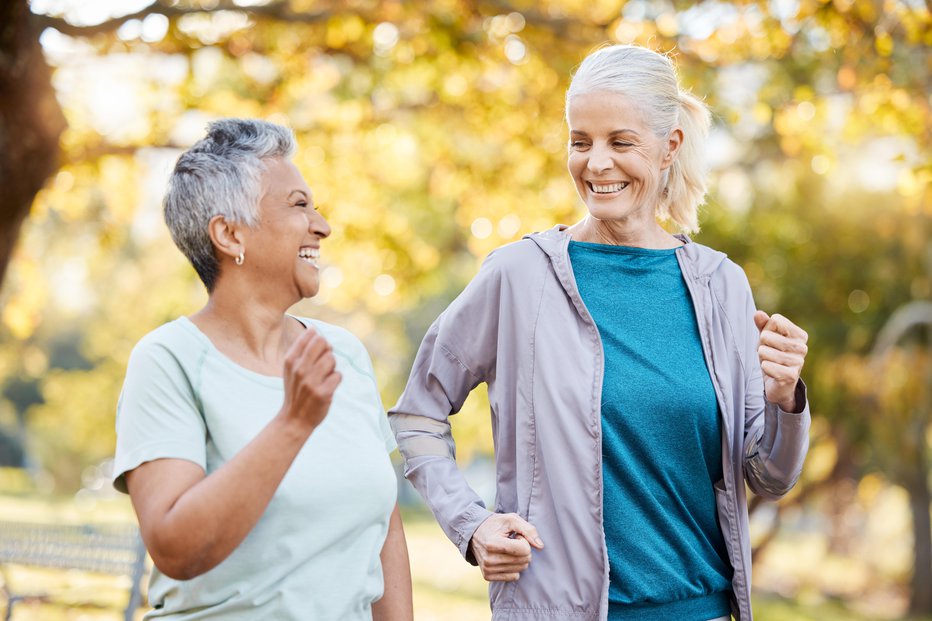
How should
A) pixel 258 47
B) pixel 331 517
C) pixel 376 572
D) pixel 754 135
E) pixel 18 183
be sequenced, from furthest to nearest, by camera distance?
pixel 754 135, pixel 258 47, pixel 18 183, pixel 376 572, pixel 331 517

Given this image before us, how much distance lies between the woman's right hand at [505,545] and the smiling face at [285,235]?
2.18ft

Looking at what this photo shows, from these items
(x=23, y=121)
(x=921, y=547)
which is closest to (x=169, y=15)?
(x=23, y=121)

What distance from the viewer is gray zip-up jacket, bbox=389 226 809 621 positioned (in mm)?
2504

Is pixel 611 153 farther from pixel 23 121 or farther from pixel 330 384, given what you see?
pixel 23 121

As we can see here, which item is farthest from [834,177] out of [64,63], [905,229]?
[64,63]

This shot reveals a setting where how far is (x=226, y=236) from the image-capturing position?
2.32m

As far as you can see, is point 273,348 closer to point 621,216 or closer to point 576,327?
point 576,327

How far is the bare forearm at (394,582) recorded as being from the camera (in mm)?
2457

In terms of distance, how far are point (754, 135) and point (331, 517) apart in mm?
13746

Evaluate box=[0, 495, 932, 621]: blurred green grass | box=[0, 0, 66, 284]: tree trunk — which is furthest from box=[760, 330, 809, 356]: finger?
box=[0, 0, 66, 284]: tree trunk

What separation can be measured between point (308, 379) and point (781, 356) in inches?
43.4

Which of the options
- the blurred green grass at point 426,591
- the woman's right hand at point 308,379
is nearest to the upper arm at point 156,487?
the woman's right hand at point 308,379

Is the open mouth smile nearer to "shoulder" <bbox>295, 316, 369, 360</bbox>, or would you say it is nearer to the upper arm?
"shoulder" <bbox>295, 316, 369, 360</bbox>

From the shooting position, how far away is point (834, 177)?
15680 mm
